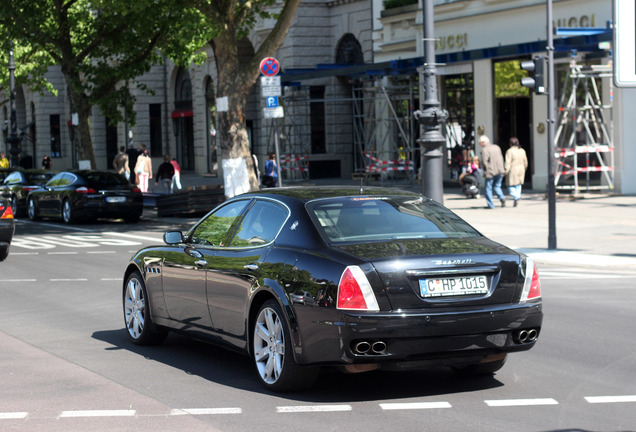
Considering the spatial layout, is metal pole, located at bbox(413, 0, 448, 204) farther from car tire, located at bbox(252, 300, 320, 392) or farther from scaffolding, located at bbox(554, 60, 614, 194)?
car tire, located at bbox(252, 300, 320, 392)

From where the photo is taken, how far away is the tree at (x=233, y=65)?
26.4 m

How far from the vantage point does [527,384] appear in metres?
7.92

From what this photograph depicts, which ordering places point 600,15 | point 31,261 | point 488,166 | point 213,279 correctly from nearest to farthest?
point 213,279 < point 31,261 < point 488,166 < point 600,15

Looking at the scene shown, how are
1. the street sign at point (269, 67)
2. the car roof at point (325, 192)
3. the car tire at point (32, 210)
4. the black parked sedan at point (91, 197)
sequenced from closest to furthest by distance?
the car roof at point (325, 192), the street sign at point (269, 67), the black parked sedan at point (91, 197), the car tire at point (32, 210)

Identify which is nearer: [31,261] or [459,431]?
[459,431]

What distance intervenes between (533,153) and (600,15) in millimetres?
4685

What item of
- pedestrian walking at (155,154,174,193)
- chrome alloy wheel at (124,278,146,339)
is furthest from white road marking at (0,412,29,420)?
pedestrian walking at (155,154,174,193)

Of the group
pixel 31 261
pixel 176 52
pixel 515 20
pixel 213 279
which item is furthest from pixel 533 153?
pixel 213 279

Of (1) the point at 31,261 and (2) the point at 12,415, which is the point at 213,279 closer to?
(2) the point at 12,415

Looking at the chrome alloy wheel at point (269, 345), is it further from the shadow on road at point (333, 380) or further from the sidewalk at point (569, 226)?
the sidewalk at point (569, 226)

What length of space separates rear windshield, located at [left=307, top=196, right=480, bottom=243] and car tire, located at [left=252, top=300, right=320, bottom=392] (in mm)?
667

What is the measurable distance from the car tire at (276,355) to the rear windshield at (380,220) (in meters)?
0.67

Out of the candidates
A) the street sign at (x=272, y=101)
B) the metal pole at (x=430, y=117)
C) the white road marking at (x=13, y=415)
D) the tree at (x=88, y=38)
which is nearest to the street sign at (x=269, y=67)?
the street sign at (x=272, y=101)

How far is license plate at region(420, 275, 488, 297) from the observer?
721 centimetres
